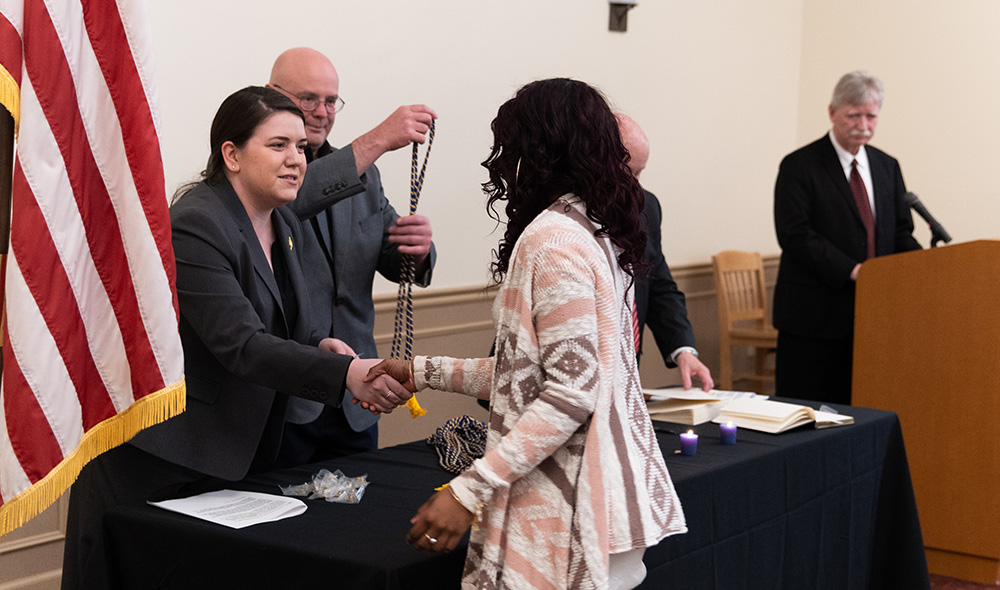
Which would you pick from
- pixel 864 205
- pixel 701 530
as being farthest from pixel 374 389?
pixel 864 205

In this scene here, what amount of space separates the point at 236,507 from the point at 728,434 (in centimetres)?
129

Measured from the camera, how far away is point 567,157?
66.3 inches

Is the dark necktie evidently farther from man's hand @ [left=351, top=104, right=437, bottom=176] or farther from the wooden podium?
man's hand @ [left=351, top=104, right=437, bottom=176]

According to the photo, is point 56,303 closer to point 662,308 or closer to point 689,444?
point 689,444

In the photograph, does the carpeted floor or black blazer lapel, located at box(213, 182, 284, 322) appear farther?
the carpeted floor

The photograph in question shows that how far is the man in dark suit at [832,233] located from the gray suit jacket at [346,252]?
2.03 m

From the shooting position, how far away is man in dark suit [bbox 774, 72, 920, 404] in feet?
14.1

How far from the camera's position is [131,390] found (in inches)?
76.3

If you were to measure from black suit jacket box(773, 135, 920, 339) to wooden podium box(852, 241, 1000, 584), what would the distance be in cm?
30

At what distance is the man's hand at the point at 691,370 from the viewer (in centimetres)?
308

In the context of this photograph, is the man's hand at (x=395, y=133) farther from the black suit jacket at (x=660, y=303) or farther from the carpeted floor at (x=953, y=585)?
the carpeted floor at (x=953, y=585)

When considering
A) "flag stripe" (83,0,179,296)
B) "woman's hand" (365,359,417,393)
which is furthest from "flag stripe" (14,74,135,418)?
"woman's hand" (365,359,417,393)

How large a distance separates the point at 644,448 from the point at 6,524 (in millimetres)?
1129

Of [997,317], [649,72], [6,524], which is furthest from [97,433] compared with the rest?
[649,72]
